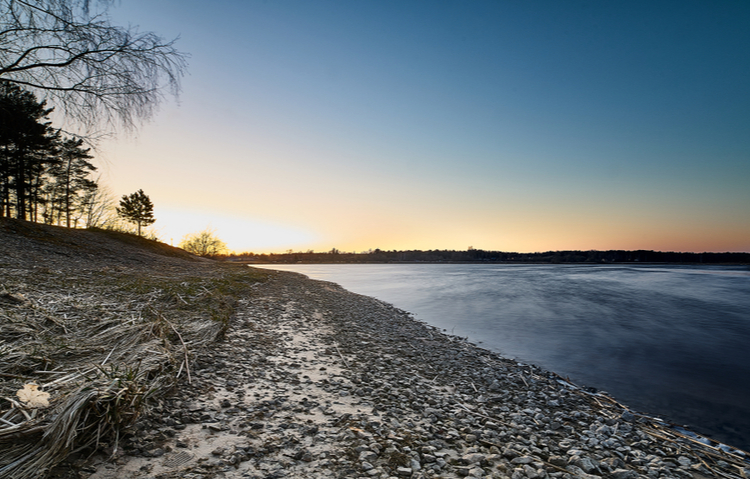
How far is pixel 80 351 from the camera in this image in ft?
17.3

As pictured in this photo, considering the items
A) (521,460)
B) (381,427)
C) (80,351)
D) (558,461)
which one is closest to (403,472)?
(381,427)

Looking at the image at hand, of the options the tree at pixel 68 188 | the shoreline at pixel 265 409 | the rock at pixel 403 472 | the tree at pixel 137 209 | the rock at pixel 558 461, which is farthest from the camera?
the tree at pixel 137 209

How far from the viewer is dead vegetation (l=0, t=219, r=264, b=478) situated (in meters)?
3.27

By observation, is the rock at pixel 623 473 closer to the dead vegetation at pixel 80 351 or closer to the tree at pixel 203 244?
the dead vegetation at pixel 80 351

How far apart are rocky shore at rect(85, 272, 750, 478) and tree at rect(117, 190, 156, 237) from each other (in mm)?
59680

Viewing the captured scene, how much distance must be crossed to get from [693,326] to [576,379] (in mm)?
16678

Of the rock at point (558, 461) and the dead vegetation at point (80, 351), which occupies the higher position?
the dead vegetation at point (80, 351)

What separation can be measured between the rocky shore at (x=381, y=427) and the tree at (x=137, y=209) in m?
59.7

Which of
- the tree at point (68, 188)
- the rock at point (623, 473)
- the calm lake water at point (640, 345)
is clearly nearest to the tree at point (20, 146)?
the tree at point (68, 188)

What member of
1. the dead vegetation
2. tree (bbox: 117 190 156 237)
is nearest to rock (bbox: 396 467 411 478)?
the dead vegetation

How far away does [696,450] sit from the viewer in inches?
220

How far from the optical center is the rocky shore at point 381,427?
379cm

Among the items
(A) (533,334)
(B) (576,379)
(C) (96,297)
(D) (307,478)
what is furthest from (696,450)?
(C) (96,297)

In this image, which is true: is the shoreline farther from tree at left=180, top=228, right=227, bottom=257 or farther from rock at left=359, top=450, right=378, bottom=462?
tree at left=180, top=228, right=227, bottom=257
